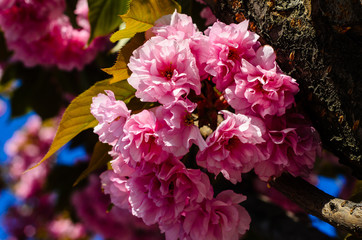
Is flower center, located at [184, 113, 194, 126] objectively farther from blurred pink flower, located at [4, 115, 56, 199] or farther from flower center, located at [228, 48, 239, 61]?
blurred pink flower, located at [4, 115, 56, 199]

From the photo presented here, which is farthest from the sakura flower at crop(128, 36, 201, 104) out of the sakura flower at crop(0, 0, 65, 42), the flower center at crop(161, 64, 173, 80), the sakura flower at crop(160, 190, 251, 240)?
the sakura flower at crop(0, 0, 65, 42)

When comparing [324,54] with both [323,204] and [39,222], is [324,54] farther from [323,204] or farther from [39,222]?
[39,222]

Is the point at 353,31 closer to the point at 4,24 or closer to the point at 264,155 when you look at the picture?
the point at 264,155

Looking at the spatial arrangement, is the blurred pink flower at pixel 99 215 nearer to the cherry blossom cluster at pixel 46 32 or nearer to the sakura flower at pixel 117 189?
the cherry blossom cluster at pixel 46 32

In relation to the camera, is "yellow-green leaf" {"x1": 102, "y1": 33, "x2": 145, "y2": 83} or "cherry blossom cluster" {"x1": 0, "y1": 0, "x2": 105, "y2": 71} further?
"cherry blossom cluster" {"x1": 0, "y1": 0, "x2": 105, "y2": 71}

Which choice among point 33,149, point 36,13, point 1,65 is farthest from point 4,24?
point 33,149

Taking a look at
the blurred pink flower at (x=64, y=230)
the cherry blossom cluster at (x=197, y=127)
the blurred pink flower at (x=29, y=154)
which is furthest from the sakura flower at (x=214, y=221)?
the blurred pink flower at (x=64, y=230)
